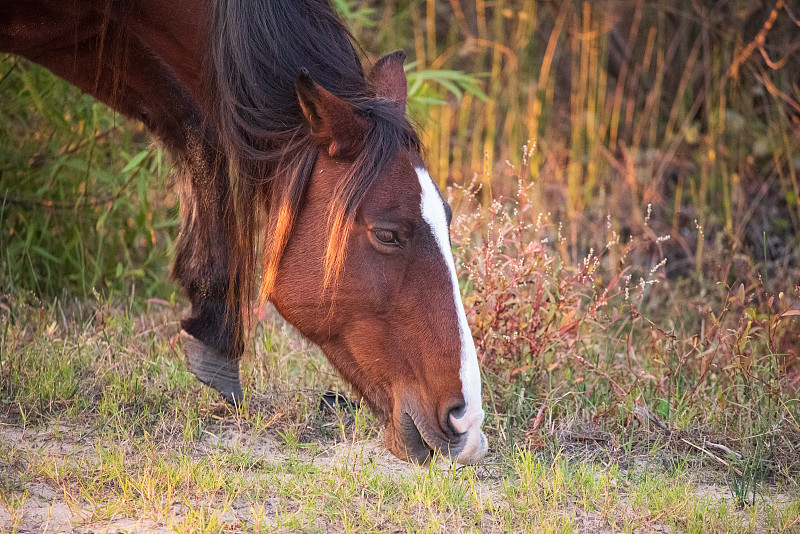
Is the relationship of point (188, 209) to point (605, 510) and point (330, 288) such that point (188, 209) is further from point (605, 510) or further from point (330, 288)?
point (605, 510)

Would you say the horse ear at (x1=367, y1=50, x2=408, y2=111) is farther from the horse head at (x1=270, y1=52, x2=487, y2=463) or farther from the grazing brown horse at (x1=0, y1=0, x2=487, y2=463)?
the horse head at (x1=270, y1=52, x2=487, y2=463)

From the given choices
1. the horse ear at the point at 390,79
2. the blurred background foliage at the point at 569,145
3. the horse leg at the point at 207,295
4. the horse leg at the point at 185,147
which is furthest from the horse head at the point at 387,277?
the blurred background foliage at the point at 569,145

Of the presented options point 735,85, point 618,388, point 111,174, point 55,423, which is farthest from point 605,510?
point 735,85

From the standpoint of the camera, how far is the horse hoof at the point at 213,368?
9.11 ft

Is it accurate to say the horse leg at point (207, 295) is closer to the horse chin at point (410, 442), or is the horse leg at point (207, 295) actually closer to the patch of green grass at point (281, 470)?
the patch of green grass at point (281, 470)

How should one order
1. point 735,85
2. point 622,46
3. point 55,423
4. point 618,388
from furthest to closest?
1. point 622,46
2. point 735,85
3. point 618,388
4. point 55,423

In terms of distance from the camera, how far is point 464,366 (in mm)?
2047

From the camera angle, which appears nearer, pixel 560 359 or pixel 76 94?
pixel 560 359

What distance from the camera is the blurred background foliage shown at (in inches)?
151

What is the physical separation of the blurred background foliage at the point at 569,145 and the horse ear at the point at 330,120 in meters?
1.04

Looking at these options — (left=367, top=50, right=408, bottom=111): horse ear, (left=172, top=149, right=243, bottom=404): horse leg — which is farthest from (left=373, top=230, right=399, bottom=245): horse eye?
(left=172, top=149, right=243, bottom=404): horse leg

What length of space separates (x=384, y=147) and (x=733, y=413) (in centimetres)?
167

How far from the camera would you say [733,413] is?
2.80m

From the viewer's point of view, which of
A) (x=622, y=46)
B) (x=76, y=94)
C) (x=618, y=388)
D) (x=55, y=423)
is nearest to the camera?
(x=55, y=423)
